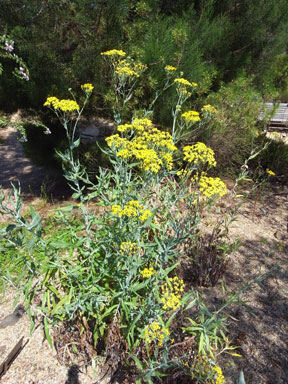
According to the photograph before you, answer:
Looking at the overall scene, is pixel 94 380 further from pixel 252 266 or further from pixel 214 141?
pixel 214 141

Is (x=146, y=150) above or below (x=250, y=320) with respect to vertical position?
above

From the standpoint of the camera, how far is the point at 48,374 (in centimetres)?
175

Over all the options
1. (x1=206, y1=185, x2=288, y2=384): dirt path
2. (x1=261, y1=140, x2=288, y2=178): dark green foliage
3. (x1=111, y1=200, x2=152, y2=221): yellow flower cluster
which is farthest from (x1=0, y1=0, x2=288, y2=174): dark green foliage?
(x1=111, y1=200, x2=152, y2=221): yellow flower cluster

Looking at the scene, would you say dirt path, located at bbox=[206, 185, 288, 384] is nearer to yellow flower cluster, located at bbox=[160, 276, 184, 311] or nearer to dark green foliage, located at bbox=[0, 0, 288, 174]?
yellow flower cluster, located at bbox=[160, 276, 184, 311]

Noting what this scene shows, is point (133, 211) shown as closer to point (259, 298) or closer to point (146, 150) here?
point (146, 150)

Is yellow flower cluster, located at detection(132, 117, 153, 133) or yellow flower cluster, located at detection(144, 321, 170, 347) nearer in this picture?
yellow flower cluster, located at detection(144, 321, 170, 347)

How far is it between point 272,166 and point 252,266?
108 inches

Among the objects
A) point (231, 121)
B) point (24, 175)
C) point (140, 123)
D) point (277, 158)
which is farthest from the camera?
point (24, 175)

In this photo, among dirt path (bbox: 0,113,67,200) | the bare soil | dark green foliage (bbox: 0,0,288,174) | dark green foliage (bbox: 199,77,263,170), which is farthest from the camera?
dirt path (bbox: 0,113,67,200)

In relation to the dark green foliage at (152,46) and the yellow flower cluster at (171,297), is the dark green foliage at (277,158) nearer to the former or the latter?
the dark green foliage at (152,46)

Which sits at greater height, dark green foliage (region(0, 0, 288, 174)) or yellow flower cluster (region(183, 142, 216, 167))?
dark green foliage (region(0, 0, 288, 174))

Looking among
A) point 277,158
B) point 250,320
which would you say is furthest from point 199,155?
point 277,158

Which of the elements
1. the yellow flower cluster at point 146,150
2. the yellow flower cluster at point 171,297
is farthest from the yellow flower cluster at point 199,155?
the yellow flower cluster at point 171,297

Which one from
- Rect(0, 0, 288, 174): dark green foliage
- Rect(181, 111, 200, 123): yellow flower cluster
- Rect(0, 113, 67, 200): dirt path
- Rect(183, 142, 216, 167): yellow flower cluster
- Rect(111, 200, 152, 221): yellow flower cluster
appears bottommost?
Rect(0, 113, 67, 200): dirt path
